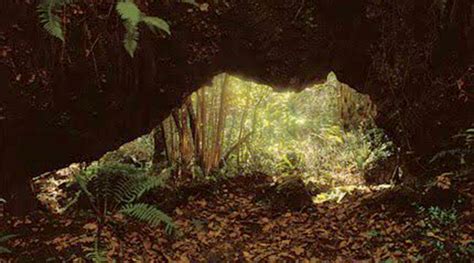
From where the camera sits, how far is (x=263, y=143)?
11.0 metres

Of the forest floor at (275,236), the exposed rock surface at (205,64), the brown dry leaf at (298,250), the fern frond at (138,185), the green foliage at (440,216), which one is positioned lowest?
the brown dry leaf at (298,250)

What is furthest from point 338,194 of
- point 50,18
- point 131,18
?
point 50,18

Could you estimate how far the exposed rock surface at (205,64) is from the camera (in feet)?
16.4

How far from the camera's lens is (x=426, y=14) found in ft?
18.2

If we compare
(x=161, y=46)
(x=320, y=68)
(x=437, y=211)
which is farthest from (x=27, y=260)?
(x=320, y=68)

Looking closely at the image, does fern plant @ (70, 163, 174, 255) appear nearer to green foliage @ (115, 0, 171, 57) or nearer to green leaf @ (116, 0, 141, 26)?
green foliage @ (115, 0, 171, 57)

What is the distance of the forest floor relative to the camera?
171 inches

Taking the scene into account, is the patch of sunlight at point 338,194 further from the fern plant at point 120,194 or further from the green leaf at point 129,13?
the green leaf at point 129,13

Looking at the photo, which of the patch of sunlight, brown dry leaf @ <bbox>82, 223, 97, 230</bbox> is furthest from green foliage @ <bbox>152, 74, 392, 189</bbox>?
brown dry leaf @ <bbox>82, 223, 97, 230</bbox>

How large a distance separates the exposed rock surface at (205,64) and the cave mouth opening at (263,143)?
1002 mm

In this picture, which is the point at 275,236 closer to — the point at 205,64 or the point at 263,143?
the point at 205,64

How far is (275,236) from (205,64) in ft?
7.62

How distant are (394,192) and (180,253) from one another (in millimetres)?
2571

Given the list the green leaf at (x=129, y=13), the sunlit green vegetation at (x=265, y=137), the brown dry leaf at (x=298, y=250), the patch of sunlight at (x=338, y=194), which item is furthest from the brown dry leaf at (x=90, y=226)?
the patch of sunlight at (x=338, y=194)
